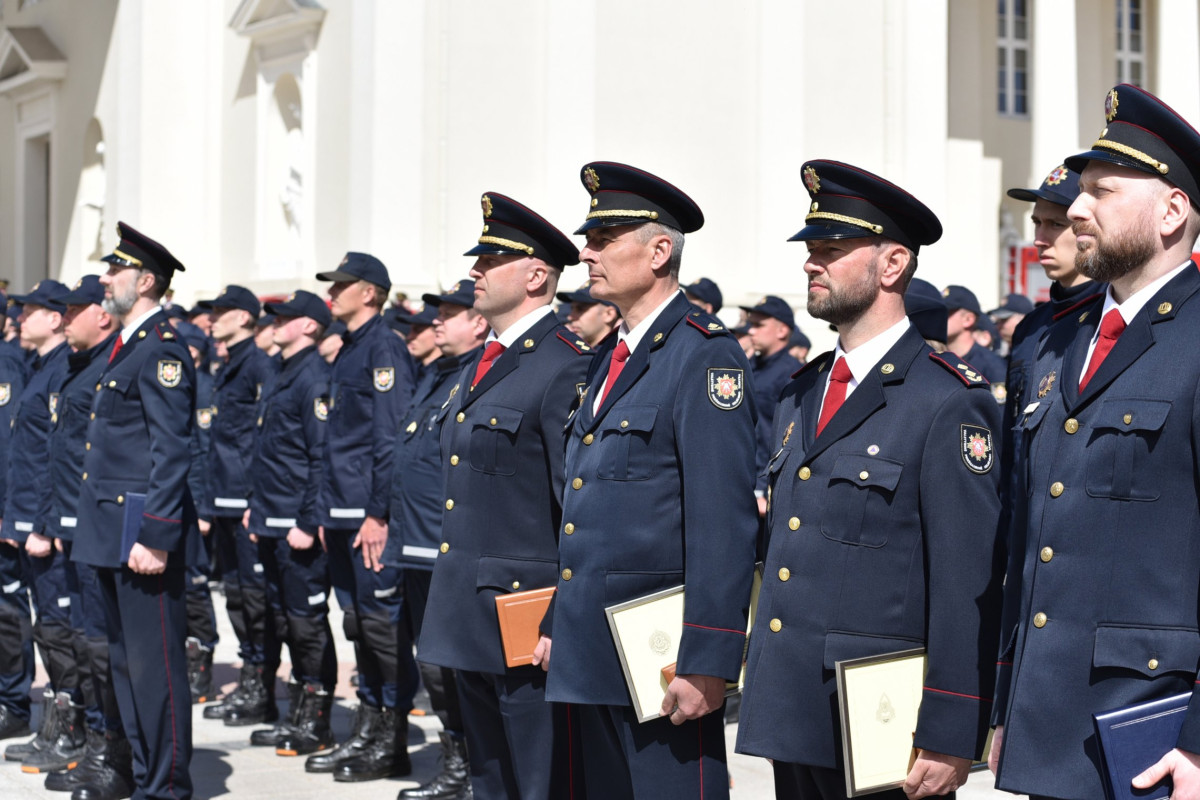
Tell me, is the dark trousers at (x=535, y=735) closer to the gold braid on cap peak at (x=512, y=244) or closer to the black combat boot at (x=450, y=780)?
the gold braid on cap peak at (x=512, y=244)

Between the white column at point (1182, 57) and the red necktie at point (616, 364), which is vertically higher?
the white column at point (1182, 57)

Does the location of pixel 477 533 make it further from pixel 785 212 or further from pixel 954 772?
pixel 785 212

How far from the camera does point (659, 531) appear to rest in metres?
4.20

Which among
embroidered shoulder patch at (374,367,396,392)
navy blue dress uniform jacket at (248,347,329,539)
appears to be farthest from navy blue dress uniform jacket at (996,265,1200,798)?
navy blue dress uniform jacket at (248,347,329,539)

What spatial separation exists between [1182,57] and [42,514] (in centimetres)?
2155

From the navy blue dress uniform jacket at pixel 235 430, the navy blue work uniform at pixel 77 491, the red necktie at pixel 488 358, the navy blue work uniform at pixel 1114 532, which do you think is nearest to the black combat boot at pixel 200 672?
the navy blue dress uniform jacket at pixel 235 430

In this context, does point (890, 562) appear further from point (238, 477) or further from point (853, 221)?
point (238, 477)

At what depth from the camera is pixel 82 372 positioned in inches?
285

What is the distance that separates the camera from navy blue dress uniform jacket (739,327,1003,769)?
142 inches

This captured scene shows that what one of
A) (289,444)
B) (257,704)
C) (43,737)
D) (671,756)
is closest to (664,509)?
(671,756)

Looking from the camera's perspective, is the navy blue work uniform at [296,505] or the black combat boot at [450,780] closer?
the black combat boot at [450,780]

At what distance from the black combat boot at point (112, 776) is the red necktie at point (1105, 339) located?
4.99 m

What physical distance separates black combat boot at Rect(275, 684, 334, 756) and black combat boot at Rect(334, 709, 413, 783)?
21.8 inches

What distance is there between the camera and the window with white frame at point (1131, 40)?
89.7 feet
